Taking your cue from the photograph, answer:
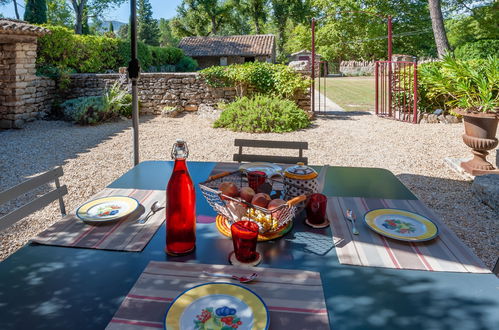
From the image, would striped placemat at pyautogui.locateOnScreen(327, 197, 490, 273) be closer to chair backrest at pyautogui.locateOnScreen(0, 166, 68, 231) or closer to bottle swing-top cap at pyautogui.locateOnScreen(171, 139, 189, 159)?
bottle swing-top cap at pyautogui.locateOnScreen(171, 139, 189, 159)

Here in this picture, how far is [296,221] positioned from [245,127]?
612cm

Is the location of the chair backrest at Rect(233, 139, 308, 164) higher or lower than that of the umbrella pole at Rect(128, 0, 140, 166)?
lower

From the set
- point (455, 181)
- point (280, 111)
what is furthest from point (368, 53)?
point (455, 181)

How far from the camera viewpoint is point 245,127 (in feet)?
24.9

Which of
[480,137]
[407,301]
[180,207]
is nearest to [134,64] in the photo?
[180,207]

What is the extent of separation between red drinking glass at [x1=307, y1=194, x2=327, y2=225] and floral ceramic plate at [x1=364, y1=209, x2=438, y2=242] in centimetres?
19

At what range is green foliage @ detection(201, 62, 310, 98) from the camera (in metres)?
8.80

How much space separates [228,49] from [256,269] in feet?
89.3

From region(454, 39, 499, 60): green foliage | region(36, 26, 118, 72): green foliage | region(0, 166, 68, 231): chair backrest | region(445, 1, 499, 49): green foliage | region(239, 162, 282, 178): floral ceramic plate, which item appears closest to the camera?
region(0, 166, 68, 231): chair backrest

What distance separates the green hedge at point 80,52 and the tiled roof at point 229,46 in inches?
585

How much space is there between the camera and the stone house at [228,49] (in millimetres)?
26703

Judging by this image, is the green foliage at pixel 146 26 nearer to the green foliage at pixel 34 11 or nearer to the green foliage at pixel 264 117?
the green foliage at pixel 34 11

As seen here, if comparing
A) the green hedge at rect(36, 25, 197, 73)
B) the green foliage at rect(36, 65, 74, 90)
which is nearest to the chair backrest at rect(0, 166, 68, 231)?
the green foliage at rect(36, 65, 74, 90)

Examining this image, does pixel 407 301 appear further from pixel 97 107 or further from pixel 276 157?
pixel 97 107
